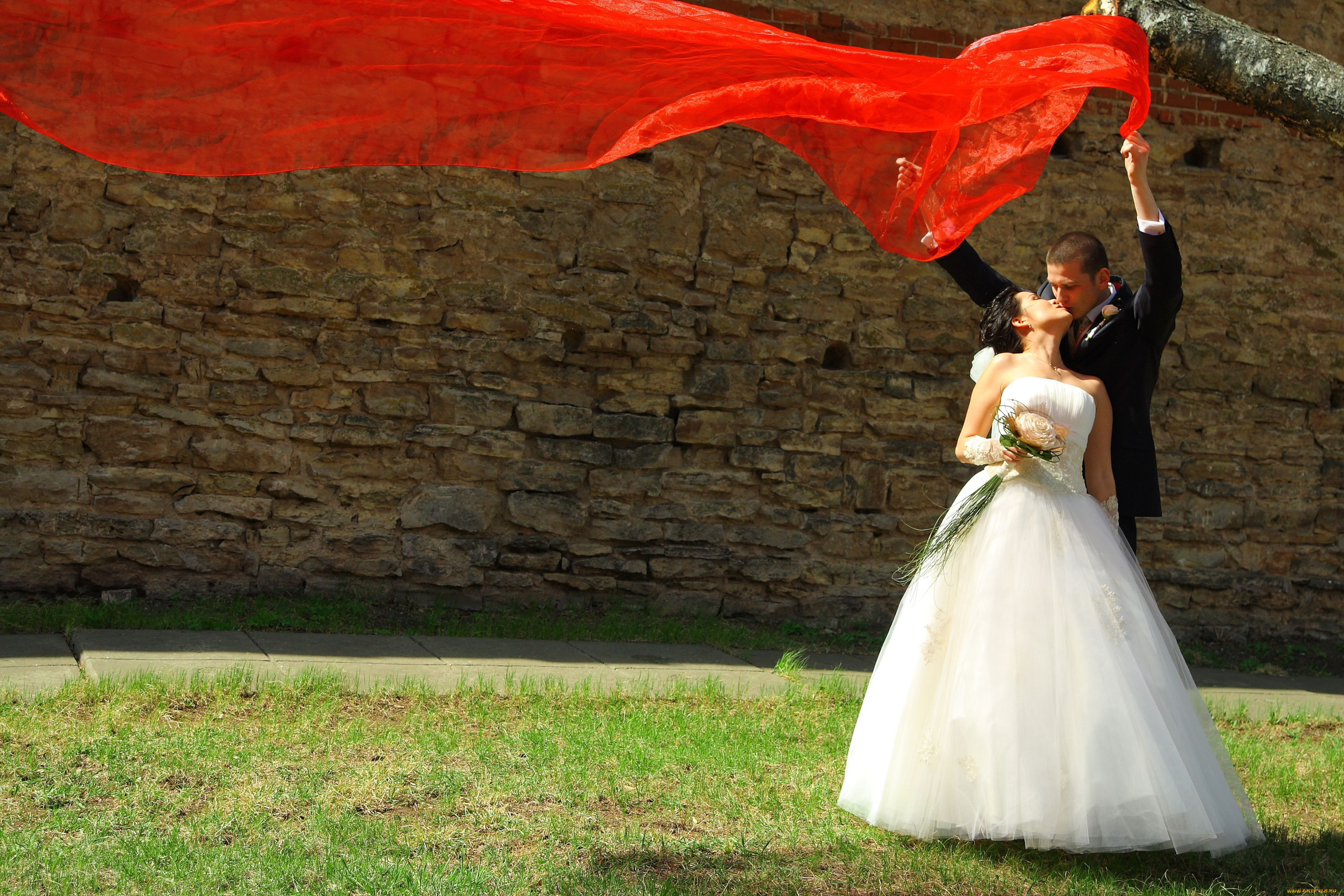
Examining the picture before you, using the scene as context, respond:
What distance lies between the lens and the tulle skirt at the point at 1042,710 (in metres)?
2.89

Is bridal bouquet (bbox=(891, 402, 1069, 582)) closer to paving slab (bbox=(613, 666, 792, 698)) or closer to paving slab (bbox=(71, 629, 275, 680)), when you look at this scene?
paving slab (bbox=(613, 666, 792, 698))

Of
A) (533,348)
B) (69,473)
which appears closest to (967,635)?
(533,348)

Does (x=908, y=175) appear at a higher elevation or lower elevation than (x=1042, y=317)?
higher

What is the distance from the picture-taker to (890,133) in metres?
3.34

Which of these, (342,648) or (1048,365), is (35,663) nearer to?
(342,648)

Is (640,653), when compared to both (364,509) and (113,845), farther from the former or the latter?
(113,845)

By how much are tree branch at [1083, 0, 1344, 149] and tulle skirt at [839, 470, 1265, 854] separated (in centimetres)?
136

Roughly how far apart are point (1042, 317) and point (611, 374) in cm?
309

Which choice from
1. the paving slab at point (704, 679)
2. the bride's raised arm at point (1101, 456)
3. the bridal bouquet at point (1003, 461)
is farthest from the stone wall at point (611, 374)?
the bride's raised arm at point (1101, 456)

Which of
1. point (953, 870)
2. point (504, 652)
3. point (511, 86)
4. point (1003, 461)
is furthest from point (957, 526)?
point (504, 652)

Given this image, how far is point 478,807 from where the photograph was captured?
3.27m

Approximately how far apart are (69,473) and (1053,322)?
472cm

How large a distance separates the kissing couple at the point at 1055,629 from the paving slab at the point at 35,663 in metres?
3.00

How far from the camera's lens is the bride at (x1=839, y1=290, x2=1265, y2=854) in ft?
9.50
